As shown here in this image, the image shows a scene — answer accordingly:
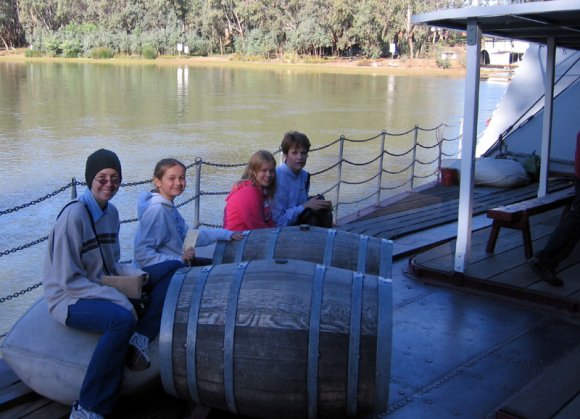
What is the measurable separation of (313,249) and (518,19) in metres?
2.55

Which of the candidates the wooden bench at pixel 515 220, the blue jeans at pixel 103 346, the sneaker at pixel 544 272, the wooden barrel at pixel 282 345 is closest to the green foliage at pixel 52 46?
the wooden bench at pixel 515 220

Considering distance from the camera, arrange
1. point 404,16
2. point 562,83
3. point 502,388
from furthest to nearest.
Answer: point 404,16, point 562,83, point 502,388

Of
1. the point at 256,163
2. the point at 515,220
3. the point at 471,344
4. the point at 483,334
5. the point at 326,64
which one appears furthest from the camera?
the point at 326,64

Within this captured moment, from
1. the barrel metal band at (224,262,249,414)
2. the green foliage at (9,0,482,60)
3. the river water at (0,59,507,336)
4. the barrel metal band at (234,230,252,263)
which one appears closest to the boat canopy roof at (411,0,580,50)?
the barrel metal band at (234,230,252,263)

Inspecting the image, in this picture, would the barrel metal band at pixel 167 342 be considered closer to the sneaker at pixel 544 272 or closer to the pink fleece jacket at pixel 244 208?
the pink fleece jacket at pixel 244 208

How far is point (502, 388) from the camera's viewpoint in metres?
3.61

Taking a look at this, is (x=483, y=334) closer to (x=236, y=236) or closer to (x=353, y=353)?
(x=236, y=236)

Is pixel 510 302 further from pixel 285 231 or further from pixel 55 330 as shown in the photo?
pixel 55 330

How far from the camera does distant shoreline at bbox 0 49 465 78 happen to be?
5906 cm

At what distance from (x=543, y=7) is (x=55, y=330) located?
3.57 meters

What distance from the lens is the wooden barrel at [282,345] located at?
2.85m

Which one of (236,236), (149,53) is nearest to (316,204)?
(236,236)

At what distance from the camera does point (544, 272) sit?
502 centimetres

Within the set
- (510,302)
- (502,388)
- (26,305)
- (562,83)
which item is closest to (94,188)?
(502,388)
